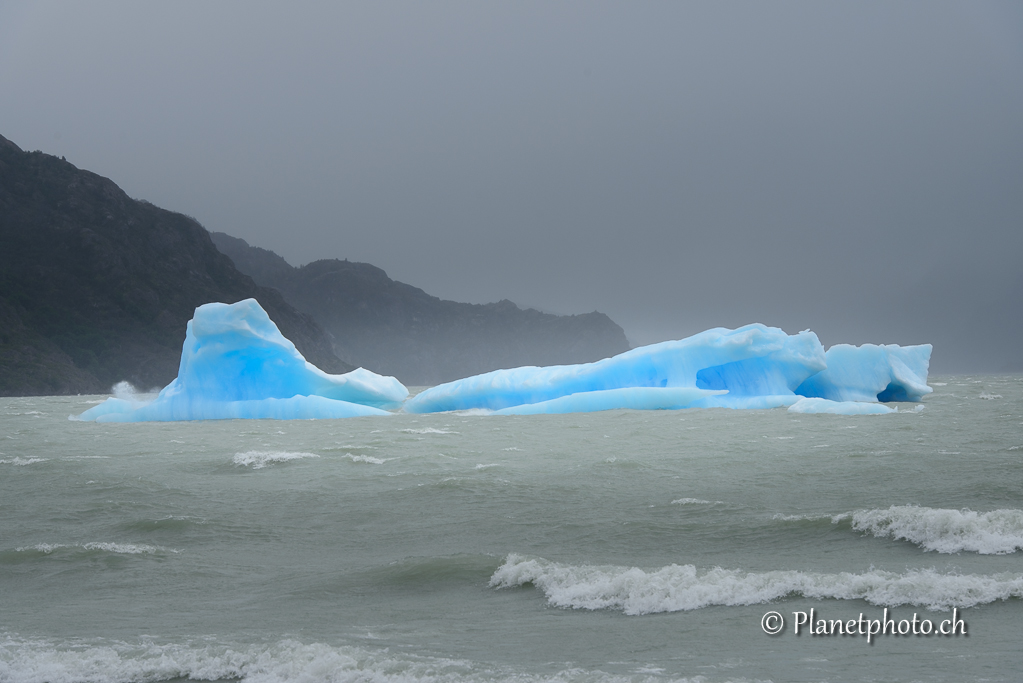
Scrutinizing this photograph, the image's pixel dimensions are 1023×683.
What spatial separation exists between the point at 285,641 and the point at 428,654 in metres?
0.80

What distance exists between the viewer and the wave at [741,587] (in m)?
4.63

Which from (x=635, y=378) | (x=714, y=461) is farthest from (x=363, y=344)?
(x=714, y=461)

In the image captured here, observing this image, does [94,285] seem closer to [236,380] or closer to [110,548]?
[236,380]

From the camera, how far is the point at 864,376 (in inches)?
902

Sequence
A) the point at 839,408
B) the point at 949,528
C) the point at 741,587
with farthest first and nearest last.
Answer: the point at 839,408
the point at 949,528
the point at 741,587

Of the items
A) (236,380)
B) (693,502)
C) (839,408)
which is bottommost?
(693,502)

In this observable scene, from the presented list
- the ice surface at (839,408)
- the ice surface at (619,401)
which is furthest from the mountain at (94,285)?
the ice surface at (839,408)

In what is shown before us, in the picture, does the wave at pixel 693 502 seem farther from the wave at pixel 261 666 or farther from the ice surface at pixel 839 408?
the ice surface at pixel 839 408

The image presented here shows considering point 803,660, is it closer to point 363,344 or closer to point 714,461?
point 714,461

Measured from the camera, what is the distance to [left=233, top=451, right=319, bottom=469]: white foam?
11.1 m

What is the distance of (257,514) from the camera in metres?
7.75

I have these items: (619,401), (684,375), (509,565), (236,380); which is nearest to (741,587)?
(509,565)

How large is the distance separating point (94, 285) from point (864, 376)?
7694 cm

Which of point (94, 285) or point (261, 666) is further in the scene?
point (94, 285)
